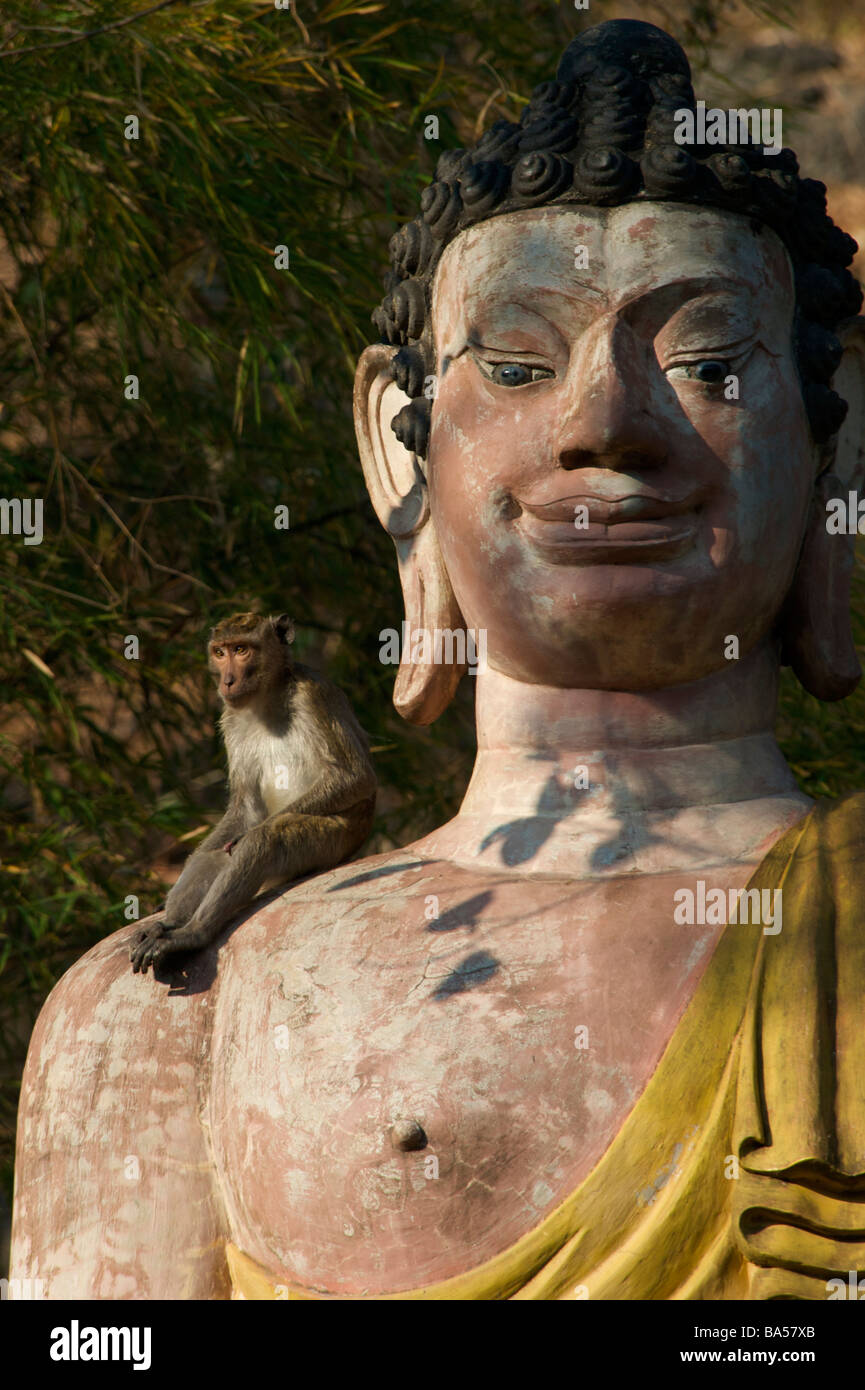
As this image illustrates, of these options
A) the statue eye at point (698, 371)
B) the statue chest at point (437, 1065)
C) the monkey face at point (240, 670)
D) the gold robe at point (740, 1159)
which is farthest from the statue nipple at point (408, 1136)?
the statue eye at point (698, 371)

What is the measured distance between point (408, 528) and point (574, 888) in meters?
0.97

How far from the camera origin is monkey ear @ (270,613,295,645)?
14.3 feet

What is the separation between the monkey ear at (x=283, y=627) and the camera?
4.35 meters

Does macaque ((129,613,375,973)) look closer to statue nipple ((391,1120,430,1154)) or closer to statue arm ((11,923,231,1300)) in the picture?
statue arm ((11,923,231,1300))

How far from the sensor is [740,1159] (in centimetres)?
320

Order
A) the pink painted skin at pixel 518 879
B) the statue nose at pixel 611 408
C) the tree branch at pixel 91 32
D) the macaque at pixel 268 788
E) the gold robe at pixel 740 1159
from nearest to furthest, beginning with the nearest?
the gold robe at pixel 740 1159
the pink painted skin at pixel 518 879
the statue nose at pixel 611 408
the macaque at pixel 268 788
the tree branch at pixel 91 32

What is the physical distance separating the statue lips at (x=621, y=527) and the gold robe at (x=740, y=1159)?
703 mm

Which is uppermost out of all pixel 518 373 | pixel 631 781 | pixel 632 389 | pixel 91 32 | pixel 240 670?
pixel 91 32

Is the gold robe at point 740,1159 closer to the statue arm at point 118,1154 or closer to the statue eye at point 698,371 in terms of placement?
the statue arm at point 118,1154

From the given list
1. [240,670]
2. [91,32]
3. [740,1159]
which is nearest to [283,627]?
[240,670]

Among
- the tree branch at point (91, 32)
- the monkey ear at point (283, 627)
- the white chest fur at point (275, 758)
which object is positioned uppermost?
the tree branch at point (91, 32)

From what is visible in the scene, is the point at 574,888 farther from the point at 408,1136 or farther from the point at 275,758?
the point at 275,758

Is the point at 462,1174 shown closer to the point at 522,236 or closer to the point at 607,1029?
the point at 607,1029
